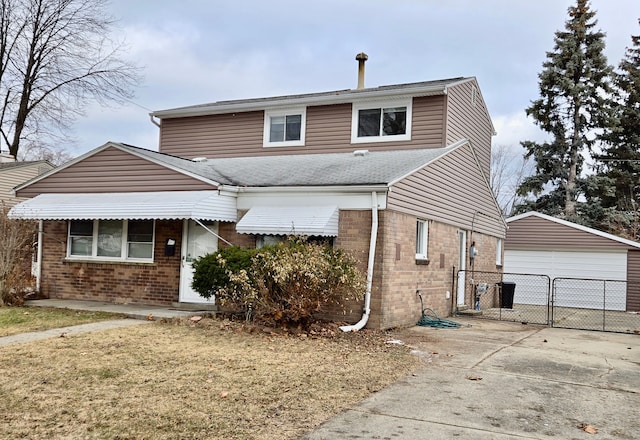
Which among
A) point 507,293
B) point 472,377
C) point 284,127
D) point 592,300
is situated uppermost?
point 284,127

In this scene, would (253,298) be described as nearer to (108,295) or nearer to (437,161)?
(108,295)

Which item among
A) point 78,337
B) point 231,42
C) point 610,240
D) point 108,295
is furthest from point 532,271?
point 78,337

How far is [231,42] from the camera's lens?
21.1 meters

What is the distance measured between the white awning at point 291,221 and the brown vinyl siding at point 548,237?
45.4ft

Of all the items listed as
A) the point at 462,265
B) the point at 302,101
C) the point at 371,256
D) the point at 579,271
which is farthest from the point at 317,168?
the point at 579,271

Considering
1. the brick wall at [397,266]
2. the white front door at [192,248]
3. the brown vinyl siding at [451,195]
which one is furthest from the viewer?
the white front door at [192,248]

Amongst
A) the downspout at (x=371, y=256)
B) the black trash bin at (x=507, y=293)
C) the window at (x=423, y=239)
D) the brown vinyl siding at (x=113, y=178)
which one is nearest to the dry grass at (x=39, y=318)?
the brown vinyl siding at (x=113, y=178)

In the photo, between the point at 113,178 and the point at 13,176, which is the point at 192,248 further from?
the point at 13,176

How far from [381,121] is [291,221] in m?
5.76

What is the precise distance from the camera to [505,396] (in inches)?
259

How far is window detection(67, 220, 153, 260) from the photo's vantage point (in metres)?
13.5

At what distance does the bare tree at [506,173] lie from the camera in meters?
43.3

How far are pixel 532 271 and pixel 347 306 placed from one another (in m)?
13.8

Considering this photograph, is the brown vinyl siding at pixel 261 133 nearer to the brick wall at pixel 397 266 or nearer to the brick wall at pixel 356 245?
the brick wall at pixel 397 266
